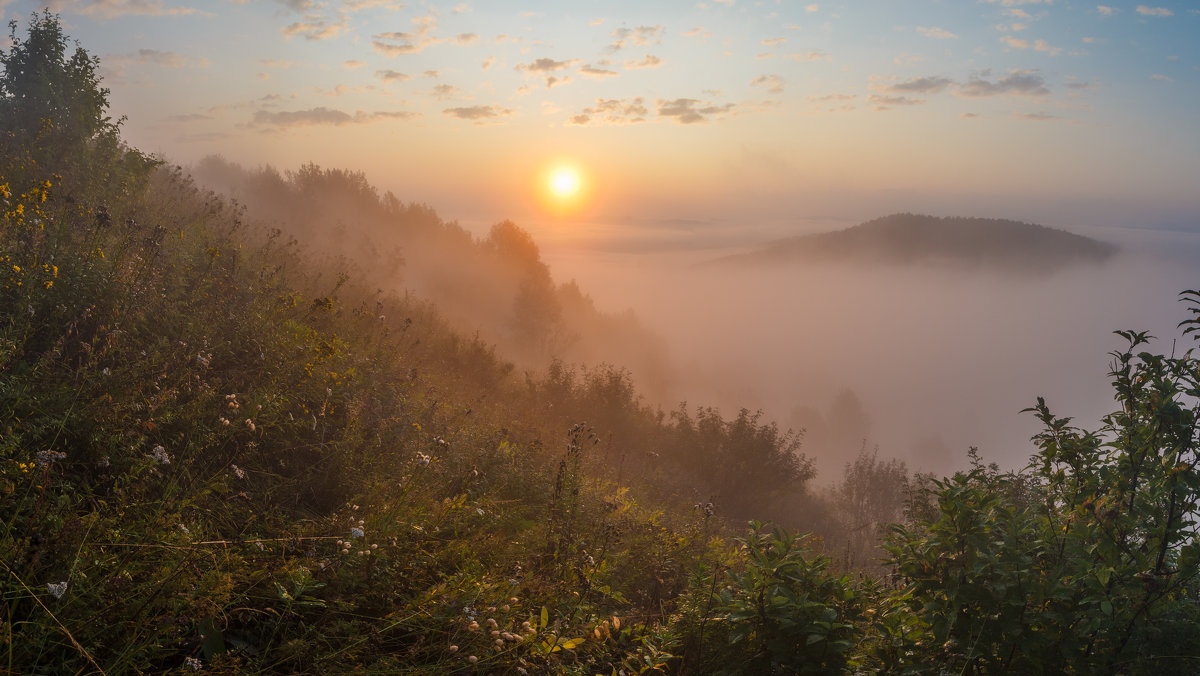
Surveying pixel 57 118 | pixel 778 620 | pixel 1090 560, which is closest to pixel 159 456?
pixel 778 620

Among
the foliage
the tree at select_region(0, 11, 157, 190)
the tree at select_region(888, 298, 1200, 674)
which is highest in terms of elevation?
the tree at select_region(0, 11, 157, 190)

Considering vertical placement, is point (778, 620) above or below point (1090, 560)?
below

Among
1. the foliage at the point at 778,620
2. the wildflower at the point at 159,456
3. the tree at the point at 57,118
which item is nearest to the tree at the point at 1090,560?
the foliage at the point at 778,620

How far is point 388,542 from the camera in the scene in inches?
152

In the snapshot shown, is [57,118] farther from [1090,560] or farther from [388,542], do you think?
[1090,560]

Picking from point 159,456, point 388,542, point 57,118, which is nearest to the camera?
point 159,456

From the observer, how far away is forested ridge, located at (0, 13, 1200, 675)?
2.74m

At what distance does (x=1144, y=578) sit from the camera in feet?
9.30

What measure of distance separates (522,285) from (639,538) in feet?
137

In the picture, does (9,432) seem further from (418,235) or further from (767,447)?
(418,235)

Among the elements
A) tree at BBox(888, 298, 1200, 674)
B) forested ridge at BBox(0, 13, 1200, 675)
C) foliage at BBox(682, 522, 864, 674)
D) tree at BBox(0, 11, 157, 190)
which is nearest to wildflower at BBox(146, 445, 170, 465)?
forested ridge at BBox(0, 13, 1200, 675)

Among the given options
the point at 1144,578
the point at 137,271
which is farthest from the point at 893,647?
the point at 137,271

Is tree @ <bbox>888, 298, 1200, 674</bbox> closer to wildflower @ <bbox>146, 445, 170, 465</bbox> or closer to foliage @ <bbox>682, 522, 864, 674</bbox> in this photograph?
foliage @ <bbox>682, 522, 864, 674</bbox>

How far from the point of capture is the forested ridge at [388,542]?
8.99ft
